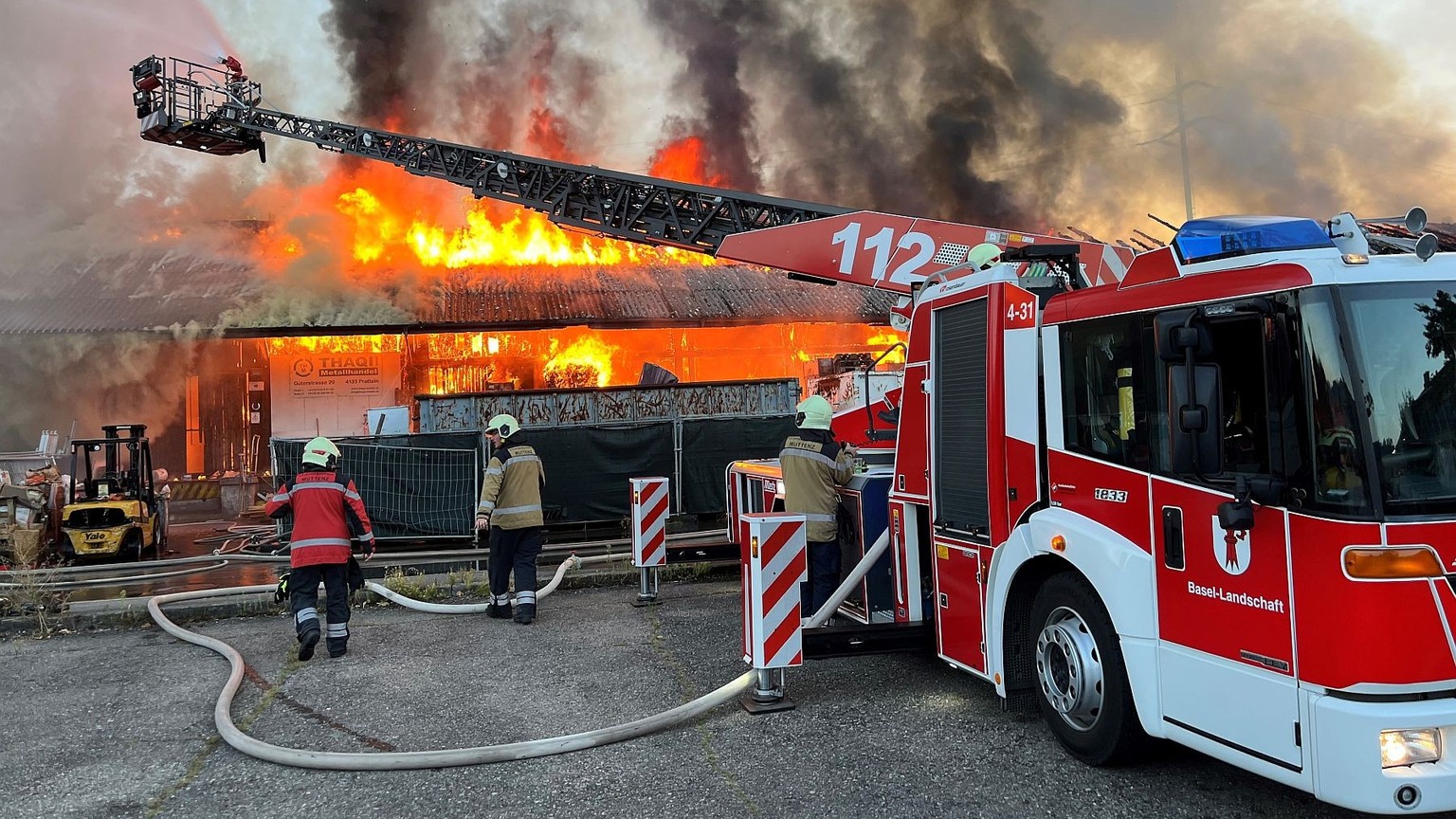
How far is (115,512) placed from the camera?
38.7 feet

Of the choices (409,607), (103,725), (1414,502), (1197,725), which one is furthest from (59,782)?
(1414,502)

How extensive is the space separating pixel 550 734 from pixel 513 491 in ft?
9.75

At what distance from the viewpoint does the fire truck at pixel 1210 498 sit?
284 centimetres

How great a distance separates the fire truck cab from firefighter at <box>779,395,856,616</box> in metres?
1.64

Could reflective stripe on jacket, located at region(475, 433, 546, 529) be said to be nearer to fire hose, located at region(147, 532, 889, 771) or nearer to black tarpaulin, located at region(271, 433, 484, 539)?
fire hose, located at region(147, 532, 889, 771)

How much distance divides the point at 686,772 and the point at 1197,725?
7.03 ft

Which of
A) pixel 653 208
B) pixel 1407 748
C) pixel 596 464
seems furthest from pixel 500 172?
pixel 1407 748

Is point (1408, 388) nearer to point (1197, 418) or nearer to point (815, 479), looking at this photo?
point (1197, 418)

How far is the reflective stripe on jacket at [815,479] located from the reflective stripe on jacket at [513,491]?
7.70ft

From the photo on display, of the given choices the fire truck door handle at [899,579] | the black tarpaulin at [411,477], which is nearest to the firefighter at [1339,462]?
the fire truck door handle at [899,579]

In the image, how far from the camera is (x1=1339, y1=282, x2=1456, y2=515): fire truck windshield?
9.49 ft

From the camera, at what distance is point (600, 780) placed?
4.11 meters

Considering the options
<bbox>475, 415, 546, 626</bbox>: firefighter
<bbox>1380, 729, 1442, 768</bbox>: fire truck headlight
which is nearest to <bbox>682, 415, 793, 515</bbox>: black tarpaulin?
<bbox>475, 415, 546, 626</bbox>: firefighter

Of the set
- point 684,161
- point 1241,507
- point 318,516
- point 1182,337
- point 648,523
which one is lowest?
point 648,523
